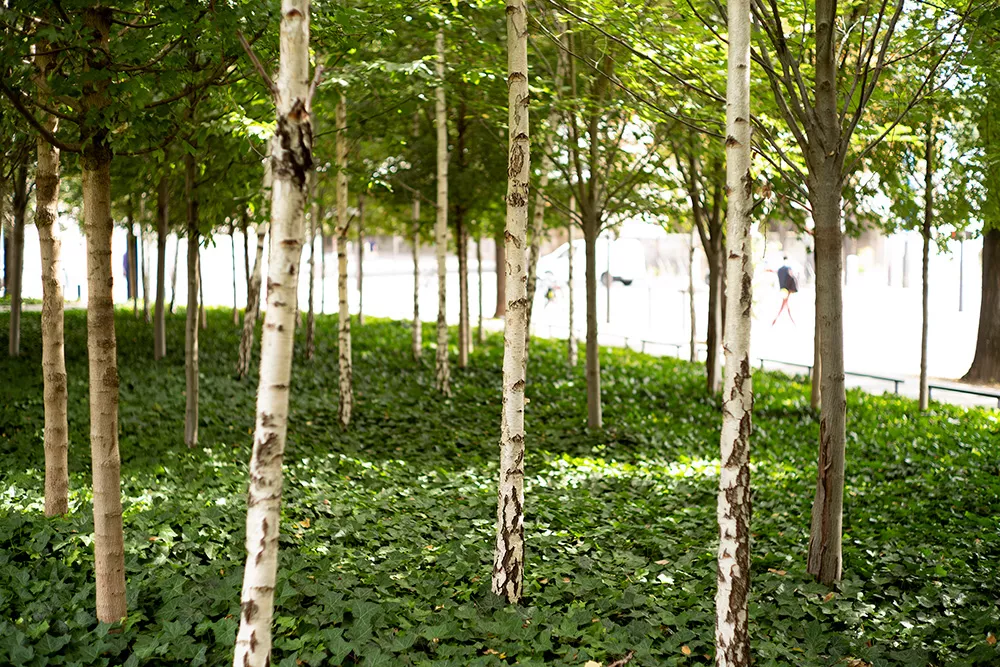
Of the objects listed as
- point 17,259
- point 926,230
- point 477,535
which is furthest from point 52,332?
point 926,230

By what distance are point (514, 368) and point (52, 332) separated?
9.97ft

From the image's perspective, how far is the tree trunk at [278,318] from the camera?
3014 mm

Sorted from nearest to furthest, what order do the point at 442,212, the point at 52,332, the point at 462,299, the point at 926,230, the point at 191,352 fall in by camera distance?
the point at 52,332
the point at 191,352
the point at 926,230
the point at 442,212
the point at 462,299

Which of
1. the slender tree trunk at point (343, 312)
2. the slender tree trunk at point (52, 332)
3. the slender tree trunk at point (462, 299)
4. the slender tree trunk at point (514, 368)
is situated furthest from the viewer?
the slender tree trunk at point (462, 299)

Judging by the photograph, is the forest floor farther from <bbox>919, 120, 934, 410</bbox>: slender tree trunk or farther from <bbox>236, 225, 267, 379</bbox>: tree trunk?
<bbox>919, 120, 934, 410</bbox>: slender tree trunk

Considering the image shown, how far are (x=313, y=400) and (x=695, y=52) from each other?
6618mm

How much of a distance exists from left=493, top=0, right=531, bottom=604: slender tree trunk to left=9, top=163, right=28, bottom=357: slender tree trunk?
9371mm

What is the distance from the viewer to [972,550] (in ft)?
21.5

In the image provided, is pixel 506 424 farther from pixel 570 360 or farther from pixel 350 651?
pixel 570 360

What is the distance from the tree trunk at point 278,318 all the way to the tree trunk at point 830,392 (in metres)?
4.21

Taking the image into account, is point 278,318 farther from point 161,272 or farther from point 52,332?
point 161,272

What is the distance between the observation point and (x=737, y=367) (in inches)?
165

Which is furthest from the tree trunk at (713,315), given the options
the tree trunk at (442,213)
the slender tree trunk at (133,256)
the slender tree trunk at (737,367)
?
the slender tree trunk at (133,256)

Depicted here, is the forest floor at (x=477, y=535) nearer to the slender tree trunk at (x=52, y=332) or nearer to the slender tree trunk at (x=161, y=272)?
the slender tree trunk at (x=52, y=332)
